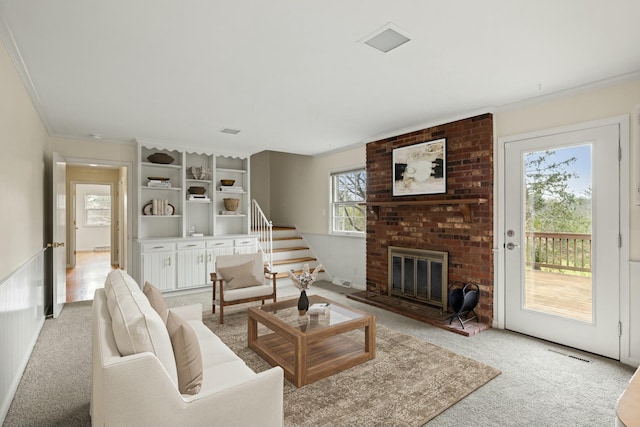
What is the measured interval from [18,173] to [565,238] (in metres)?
4.93

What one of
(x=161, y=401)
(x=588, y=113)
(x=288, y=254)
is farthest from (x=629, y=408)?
(x=288, y=254)

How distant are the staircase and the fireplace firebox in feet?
5.94

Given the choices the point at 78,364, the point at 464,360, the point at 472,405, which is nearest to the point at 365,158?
the point at 464,360

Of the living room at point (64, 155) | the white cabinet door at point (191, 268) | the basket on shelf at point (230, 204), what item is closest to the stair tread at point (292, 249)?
the basket on shelf at point (230, 204)

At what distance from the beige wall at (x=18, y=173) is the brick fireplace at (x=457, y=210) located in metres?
3.89

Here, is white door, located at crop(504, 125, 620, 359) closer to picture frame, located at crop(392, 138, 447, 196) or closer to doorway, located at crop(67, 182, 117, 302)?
picture frame, located at crop(392, 138, 447, 196)

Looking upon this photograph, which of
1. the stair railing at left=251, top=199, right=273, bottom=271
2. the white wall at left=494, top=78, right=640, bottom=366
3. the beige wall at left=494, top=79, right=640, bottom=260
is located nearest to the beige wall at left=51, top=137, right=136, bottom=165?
the stair railing at left=251, top=199, right=273, bottom=271

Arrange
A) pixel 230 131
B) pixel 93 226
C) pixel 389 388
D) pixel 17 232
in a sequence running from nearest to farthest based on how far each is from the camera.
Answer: pixel 389 388
pixel 17 232
pixel 230 131
pixel 93 226

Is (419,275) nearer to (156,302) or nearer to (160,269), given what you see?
(156,302)

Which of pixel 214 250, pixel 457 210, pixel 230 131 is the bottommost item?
pixel 214 250

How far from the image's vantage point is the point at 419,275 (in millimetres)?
4406

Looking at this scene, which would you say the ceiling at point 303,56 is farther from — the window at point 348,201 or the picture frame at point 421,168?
the window at point 348,201

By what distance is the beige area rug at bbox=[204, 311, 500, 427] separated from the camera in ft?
6.95

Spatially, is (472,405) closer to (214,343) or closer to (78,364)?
(214,343)
